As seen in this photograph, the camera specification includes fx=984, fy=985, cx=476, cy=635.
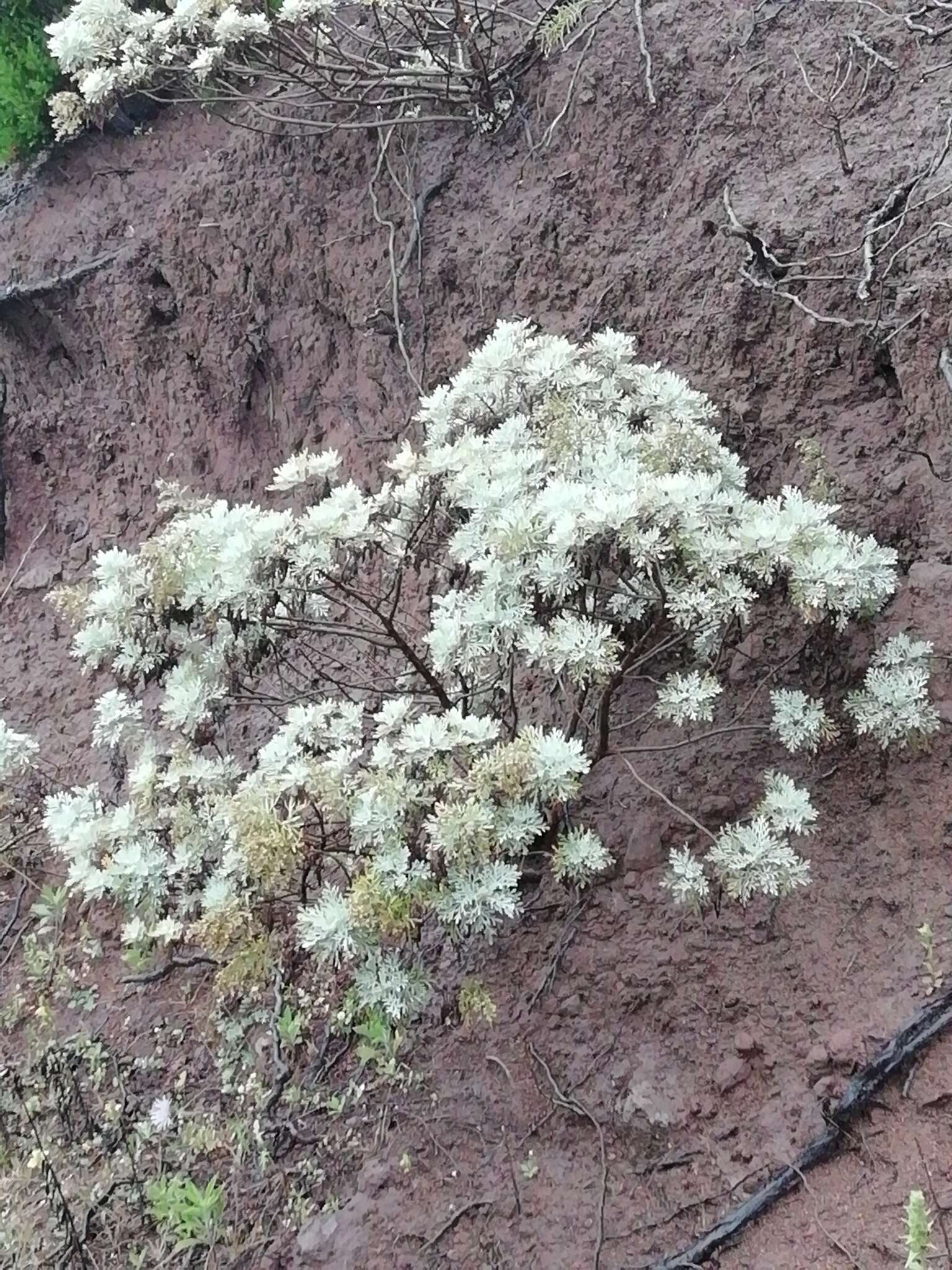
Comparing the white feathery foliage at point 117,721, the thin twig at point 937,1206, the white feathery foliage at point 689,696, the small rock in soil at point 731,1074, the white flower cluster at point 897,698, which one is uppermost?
the white feathery foliage at point 117,721

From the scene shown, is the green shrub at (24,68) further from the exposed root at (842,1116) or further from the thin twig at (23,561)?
the exposed root at (842,1116)

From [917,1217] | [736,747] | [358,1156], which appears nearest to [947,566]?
[736,747]

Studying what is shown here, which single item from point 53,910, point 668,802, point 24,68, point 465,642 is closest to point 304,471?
point 465,642

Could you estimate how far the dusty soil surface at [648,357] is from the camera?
8.28 ft

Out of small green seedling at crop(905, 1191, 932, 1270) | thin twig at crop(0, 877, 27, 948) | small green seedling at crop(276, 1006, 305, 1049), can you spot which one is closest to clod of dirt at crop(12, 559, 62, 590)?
thin twig at crop(0, 877, 27, 948)

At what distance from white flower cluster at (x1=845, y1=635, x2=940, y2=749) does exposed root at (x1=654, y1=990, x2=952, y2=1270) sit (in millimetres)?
653

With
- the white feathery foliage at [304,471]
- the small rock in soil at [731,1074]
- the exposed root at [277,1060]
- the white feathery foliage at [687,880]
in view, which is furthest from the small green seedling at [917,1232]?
the white feathery foliage at [304,471]

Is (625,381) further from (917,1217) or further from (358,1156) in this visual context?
(358,1156)

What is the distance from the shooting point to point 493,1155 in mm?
2795

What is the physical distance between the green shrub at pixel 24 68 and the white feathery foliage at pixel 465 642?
3.83 meters

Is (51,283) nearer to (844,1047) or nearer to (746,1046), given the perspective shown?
(746,1046)

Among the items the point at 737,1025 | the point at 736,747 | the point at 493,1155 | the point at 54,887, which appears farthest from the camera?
the point at 54,887

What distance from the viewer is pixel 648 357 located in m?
3.71

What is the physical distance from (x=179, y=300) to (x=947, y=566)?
415cm
